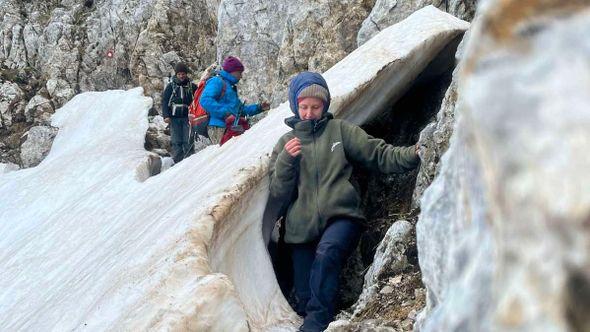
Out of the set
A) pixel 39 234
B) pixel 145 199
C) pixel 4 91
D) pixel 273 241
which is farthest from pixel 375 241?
pixel 4 91

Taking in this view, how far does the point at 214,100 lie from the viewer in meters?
11.5

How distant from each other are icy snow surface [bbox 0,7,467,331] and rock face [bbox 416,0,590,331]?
146 inches

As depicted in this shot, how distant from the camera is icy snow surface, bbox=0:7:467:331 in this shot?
19.3 ft

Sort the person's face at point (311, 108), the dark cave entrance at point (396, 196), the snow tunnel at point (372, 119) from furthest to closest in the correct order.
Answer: the person's face at point (311, 108), the snow tunnel at point (372, 119), the dark cave entrance at point (396, 196)

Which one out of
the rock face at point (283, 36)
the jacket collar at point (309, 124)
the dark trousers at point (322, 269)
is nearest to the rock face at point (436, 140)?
the dark trousers at point (322, 269)

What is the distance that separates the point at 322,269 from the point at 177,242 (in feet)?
4.72

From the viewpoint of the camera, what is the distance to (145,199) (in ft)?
31.6

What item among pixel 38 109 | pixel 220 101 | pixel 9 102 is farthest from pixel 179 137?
pixel 9 102

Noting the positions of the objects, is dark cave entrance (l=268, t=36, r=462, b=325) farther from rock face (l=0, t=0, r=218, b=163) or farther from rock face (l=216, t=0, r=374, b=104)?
rock face (l=0, t=0, r=218, b=163)

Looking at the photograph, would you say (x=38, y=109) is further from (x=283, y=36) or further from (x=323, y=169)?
(x=323, y=169)

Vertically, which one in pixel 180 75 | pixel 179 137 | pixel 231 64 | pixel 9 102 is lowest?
pixel 9 102

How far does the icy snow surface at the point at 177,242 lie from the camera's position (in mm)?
5891

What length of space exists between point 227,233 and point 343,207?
1.21 metres

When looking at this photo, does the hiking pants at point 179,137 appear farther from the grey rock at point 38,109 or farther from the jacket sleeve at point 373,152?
the grey rock at point 38,109
